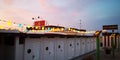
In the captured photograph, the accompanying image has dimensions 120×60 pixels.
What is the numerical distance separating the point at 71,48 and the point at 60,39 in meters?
3.55

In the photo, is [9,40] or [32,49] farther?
[32,49]

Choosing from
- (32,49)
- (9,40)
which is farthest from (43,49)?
(9,40)

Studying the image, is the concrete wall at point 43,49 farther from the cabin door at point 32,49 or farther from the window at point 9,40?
the window at point 9,40

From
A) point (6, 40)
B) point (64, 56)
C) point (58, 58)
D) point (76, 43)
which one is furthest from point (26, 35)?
point (76, 43)

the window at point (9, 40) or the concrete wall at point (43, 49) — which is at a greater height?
the window at point (9, 40)

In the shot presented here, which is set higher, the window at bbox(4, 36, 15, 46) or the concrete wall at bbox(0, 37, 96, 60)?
the window at bbox(4, 36, 15, 46)

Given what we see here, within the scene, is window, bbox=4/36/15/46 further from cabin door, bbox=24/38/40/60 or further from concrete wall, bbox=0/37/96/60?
cabin door, bbox=24/38/40/60

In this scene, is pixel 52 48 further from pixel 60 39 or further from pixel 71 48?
pixel 71 48

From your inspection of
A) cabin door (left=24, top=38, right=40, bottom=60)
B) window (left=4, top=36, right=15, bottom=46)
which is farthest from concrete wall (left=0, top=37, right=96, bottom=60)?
window (left=4, top=36, right=15, bottom=46)

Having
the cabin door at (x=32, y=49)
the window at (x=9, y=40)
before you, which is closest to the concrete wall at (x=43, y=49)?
the cabin door at (x=32, y=49)

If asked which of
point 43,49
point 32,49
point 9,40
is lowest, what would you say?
point 43,49

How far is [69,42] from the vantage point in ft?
61.3

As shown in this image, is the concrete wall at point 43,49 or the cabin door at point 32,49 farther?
the cabin door at point 32,49

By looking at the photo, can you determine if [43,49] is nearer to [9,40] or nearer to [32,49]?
[32,49]
